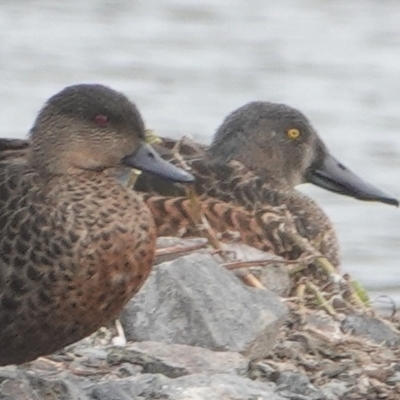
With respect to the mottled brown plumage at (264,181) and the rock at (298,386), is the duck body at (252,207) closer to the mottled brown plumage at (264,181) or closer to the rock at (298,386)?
the mottled brown plumage at (264,181)

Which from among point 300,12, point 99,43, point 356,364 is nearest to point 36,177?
point 356,364

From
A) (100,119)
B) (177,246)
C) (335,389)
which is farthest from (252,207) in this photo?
(100,119)

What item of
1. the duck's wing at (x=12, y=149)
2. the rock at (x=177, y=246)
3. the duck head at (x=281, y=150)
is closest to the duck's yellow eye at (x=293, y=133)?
the duck head at (x=281, y=150)

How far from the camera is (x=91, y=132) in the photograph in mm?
5555

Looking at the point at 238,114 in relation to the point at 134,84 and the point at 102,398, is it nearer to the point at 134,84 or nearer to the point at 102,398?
the point at 102,398

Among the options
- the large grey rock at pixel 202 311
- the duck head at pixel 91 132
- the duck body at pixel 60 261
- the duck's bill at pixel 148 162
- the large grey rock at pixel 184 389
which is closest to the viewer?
the duck body at pixel 60 261

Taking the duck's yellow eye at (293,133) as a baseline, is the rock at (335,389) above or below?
below

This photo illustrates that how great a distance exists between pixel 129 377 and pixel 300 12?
12431 mm

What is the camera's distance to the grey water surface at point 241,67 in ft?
40.9

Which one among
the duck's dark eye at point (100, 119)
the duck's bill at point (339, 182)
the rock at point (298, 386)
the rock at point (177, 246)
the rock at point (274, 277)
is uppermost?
the duck's dark eye at point (100, 119)

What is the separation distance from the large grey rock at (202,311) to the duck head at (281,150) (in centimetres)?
164

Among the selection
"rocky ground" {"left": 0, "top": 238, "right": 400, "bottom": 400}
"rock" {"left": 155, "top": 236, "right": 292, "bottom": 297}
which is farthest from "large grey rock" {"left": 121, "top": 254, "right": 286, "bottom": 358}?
"rock" {"left": 155, "top": 236, "right": 292, "bottom": 297}

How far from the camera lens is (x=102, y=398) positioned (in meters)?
5.38

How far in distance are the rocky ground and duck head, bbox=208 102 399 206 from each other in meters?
1.09
